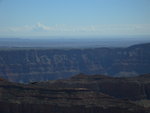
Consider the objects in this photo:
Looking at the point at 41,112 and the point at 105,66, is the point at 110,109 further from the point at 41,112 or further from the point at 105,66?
the point at 105,66

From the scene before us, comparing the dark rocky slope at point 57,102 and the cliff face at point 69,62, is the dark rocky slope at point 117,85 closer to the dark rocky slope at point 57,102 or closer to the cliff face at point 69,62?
the dark rocky slope at point 57,102

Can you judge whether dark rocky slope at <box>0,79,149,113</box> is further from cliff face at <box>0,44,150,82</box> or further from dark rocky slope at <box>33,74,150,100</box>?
cliff face at <box>0,44,150,82</box>

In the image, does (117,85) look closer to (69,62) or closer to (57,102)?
(57,102)

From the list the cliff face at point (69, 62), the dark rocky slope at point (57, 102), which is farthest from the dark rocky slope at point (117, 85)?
the cliff face at point (69, 62)

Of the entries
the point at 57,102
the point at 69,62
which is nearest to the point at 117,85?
the point at 57,102

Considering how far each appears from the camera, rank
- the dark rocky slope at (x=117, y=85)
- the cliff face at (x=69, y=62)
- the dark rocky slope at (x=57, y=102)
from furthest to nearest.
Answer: the cliff face at (x=69, y=62), the dark rocky slope at (x=117, y=85), the dark rocky slope at (x=57, y=102)

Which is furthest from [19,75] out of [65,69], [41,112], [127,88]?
[41,112]

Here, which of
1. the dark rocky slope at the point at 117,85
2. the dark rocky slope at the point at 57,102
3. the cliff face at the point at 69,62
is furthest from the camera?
the cliff face at the point at 69,62
